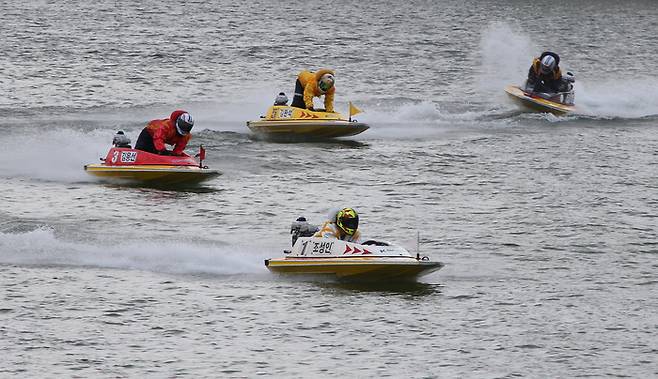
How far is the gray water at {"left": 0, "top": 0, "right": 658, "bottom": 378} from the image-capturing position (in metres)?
24.3

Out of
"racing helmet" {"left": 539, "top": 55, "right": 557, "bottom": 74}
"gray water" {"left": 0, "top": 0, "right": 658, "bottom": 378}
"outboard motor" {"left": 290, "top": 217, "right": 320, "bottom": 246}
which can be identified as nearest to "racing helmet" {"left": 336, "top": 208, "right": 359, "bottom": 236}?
"outboard motor" {"left": 290, "top": 217, "right": 320, "bottom": 246}

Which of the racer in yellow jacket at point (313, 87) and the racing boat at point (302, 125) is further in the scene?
the racing boat at point (302, 125)

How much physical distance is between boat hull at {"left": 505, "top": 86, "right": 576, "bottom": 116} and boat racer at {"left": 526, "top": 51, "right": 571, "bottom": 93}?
12.4 inches

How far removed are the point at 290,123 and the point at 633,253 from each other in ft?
46.7

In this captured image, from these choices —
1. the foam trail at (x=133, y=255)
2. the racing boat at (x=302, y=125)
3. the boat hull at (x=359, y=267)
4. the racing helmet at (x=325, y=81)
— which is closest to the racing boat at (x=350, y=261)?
the boat hull at (x=359, y=267)

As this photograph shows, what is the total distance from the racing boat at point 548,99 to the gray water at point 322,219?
51 centimetres

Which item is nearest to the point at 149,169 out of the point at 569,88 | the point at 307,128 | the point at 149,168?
the point at 149,168

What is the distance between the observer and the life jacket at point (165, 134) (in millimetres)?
36719

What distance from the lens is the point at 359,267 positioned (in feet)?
89.6

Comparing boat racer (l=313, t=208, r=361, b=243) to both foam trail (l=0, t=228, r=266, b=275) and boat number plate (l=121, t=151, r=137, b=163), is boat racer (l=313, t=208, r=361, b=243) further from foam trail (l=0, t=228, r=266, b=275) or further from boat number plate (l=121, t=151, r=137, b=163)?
boat number plate (l=121, t=151, r=137, b=163)

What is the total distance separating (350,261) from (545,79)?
23.4m

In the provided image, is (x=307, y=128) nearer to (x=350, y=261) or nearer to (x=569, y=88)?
(x=569, y=88)

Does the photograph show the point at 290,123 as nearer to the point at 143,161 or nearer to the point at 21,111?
Result: the point at 143,161

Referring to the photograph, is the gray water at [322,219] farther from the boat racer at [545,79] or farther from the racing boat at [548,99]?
the boat racer at [545,79]
